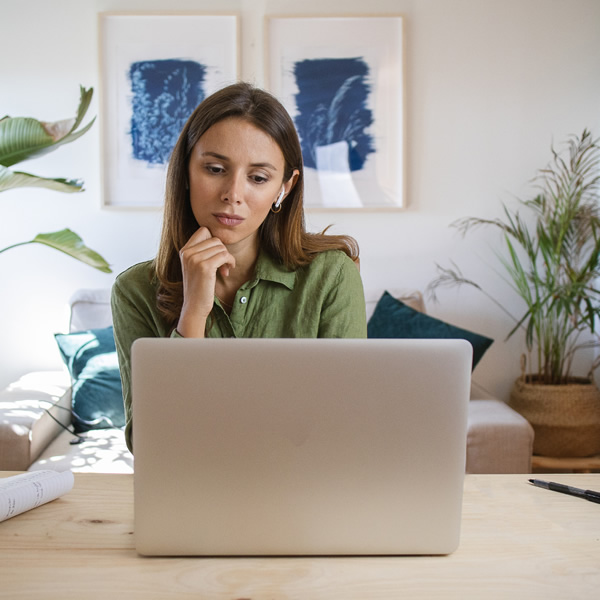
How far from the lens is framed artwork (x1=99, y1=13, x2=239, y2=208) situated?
309 centimetres

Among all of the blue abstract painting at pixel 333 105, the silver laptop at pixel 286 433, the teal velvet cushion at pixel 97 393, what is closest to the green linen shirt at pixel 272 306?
the silver laptop at pixel 286 433

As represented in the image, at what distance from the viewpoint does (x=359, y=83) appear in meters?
3.13

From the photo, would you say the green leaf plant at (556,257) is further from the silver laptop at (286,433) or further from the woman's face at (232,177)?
the silver laptop at (286,433)

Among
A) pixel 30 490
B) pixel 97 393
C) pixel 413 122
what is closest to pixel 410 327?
Answer: pixel 413 122

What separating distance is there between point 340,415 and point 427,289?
2536mm

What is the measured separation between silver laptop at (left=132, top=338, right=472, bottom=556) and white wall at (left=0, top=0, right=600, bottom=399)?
2426 mm

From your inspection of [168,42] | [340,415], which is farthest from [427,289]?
[340,415]

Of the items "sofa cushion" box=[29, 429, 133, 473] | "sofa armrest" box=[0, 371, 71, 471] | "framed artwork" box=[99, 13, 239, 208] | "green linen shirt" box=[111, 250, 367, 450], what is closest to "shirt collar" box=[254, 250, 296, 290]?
"green linen shirt" box=[111, 250, 367, 450]

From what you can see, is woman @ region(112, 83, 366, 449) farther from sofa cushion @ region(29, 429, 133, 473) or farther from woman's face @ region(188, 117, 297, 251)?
sofa cushion @ region(29, 429, 133, 473)

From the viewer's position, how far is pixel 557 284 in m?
3.07

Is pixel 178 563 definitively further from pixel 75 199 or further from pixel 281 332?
pixel 75 199

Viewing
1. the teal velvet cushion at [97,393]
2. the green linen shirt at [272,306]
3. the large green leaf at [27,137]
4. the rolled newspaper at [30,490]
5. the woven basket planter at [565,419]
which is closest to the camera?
the rolled newspaper at [30,490]

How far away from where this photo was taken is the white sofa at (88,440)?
223cm

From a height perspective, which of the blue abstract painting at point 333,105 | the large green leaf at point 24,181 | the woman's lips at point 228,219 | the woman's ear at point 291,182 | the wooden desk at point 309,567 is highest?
the blue abstract painting at point 333,105
